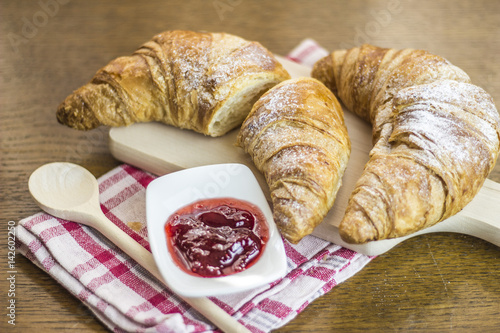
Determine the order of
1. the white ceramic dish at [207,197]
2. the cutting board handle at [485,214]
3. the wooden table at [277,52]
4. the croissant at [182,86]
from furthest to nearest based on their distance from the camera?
the croissant at [182,86] → the cutting board handle at [485,214] → the wooden table at [277,52] → the white ceramic dish at [207,197]

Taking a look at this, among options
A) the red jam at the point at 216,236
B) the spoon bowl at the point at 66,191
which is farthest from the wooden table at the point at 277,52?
the red jam at the point at 216,236

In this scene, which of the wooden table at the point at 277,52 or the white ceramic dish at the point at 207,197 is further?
the wooden table at the point at 277,52

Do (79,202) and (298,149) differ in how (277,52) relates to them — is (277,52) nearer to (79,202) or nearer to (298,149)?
(298,149)

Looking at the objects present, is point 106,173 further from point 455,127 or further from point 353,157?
point 455,127

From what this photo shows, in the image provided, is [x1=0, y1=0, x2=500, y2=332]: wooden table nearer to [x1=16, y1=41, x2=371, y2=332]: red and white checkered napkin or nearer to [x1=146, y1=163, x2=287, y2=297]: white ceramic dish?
[x1=16, y1=41, x2=371, y2=332]: red and white checkered napkin

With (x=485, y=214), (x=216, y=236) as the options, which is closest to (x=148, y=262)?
(x=216, y=236)

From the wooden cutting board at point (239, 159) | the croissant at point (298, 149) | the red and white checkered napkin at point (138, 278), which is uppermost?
the croissant at point (298, 149)

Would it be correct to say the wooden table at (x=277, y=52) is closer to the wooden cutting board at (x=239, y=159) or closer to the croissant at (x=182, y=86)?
the wooden cutting board at (x=239, y=159)
